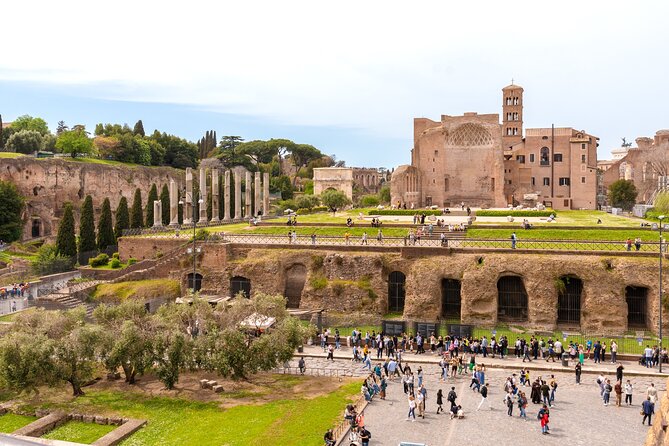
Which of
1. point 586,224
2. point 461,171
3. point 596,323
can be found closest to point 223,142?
point 461,171

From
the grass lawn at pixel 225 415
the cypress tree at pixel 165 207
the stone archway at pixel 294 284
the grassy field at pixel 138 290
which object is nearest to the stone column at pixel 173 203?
the cypress tree at pixel 165 207

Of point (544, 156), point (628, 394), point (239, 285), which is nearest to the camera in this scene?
point (628, 394)

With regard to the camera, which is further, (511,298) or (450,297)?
(450,297)

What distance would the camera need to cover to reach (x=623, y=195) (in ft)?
258

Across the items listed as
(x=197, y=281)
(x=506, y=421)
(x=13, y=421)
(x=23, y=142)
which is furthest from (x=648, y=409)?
(x=23, y=142)

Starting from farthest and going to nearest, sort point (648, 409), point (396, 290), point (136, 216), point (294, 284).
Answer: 1. point (136, 216)
2. point (294, 284)
3. point (396, 290)
4. point (648, 409)

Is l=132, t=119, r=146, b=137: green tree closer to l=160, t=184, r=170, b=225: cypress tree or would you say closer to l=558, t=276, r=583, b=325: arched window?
l=160, t=184, r=170, b=225: cypress tree

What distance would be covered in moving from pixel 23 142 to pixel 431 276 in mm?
70780

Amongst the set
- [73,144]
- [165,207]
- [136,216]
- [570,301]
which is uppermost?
[73,144]

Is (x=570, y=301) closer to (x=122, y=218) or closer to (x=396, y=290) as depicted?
(x=396, y=290)

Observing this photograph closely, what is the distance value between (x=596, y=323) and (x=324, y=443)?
780 inches

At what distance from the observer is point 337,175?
104 metres

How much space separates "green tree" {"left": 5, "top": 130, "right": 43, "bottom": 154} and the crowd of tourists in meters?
70.0

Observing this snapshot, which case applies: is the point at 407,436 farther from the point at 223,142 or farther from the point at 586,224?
the point at 223,142
